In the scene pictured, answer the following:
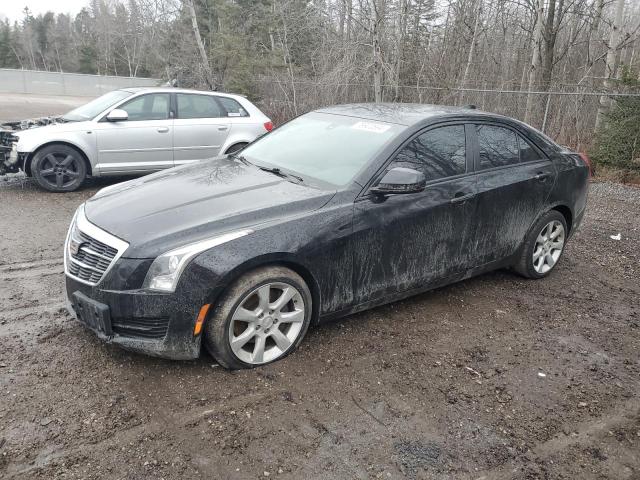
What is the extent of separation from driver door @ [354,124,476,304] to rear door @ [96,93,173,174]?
212 inches

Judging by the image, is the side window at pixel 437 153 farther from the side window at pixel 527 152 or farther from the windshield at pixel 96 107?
the windshield at pixel 96 107

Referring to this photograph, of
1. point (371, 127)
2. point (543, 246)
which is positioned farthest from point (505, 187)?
point (371, 127)

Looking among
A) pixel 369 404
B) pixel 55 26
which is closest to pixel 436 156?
pixel 369 404

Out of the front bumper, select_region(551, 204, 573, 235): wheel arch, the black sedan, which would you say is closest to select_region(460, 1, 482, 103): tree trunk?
select_region(551, 204, 573, 235): wheel arch

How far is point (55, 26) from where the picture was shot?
6869 cm

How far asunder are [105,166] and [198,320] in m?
5.77

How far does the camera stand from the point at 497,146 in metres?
4.56

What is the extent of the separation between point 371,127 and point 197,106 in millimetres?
5234

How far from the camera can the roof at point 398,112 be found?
165 inches

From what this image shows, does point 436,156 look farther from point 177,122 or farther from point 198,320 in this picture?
point 177,122

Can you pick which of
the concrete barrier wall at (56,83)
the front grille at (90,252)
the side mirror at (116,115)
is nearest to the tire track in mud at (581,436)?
the front grille at (90,252)

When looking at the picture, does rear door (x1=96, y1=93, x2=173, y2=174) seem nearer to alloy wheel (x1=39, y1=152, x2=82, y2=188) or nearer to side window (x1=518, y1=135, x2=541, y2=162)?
alloy wheel (x1=39, y1=152, x2=82, y2=188)

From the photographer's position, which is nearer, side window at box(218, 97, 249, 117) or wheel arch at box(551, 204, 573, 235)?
wheel arch at box(551, 204, 573, 235)

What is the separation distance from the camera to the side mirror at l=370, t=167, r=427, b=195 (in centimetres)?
357
